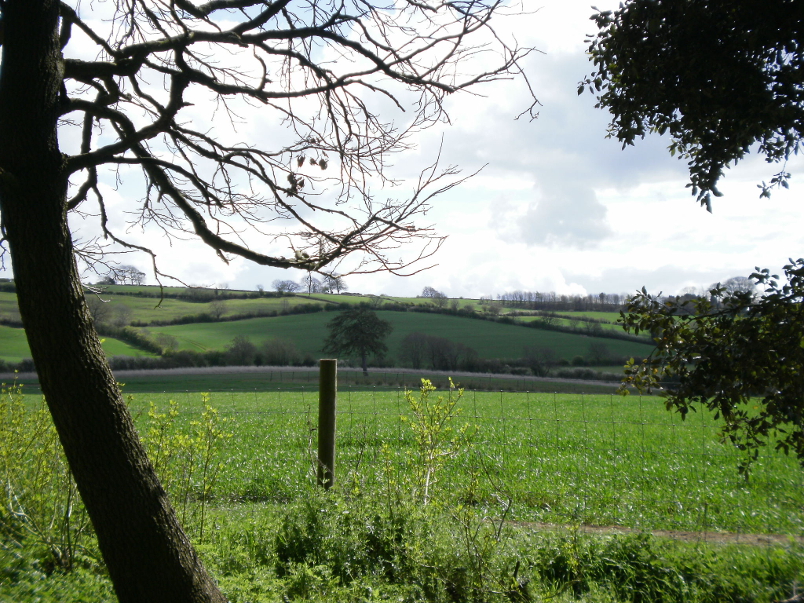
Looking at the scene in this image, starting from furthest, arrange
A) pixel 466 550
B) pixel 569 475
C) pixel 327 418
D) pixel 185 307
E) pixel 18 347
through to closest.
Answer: pixel 185 307, pixel 18 347, pixel 569 475, pixel 327 418, pixel 466 550

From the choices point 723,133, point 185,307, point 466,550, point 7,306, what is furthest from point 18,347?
point 723,133

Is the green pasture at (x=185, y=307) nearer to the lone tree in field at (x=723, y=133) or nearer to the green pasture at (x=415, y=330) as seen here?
the green pasture at (x=415, y=330)

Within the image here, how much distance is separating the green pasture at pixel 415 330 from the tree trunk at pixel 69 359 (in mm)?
41976

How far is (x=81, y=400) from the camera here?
2771 mm

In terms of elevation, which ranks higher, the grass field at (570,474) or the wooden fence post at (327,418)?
the wooden fence post at (327,418)

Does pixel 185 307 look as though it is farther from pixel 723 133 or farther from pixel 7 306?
pixel 723 133

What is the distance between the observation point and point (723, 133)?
12.0 ft

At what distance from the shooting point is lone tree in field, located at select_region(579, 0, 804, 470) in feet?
10.2

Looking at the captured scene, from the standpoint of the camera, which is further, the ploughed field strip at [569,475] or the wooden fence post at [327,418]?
the ploughed field strip at [569,475]

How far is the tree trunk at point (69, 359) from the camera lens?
9.07 ft

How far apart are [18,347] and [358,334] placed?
2644cm

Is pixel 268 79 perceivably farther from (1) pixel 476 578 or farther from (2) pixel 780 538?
(2) pixel 780 538

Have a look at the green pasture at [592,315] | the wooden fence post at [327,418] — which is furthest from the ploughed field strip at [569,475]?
the green pasture at [592,315]

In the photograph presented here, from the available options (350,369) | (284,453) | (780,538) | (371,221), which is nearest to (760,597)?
(780,538)
